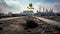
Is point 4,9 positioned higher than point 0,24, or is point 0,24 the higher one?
point 4,9

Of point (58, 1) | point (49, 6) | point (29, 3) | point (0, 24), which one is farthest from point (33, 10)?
point (0, 24)

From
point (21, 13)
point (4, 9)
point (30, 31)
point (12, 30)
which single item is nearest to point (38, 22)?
point (30, 31)

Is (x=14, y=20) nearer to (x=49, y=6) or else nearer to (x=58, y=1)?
(x=49, y=6)

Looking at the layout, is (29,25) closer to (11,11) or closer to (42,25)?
(42,25)

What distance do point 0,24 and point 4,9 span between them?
44cm

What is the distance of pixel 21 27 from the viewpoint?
307 cm

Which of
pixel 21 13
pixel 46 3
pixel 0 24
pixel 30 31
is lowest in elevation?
pixel 30 31

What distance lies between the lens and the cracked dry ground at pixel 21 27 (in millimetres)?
2990

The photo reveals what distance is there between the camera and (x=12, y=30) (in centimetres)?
304

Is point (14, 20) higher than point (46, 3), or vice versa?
point (46, 3)

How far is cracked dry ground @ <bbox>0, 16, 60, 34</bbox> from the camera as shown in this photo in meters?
2.99

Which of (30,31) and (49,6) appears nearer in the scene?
(30,31)

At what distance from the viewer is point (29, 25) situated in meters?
3.11

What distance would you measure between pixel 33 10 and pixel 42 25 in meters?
0.49
